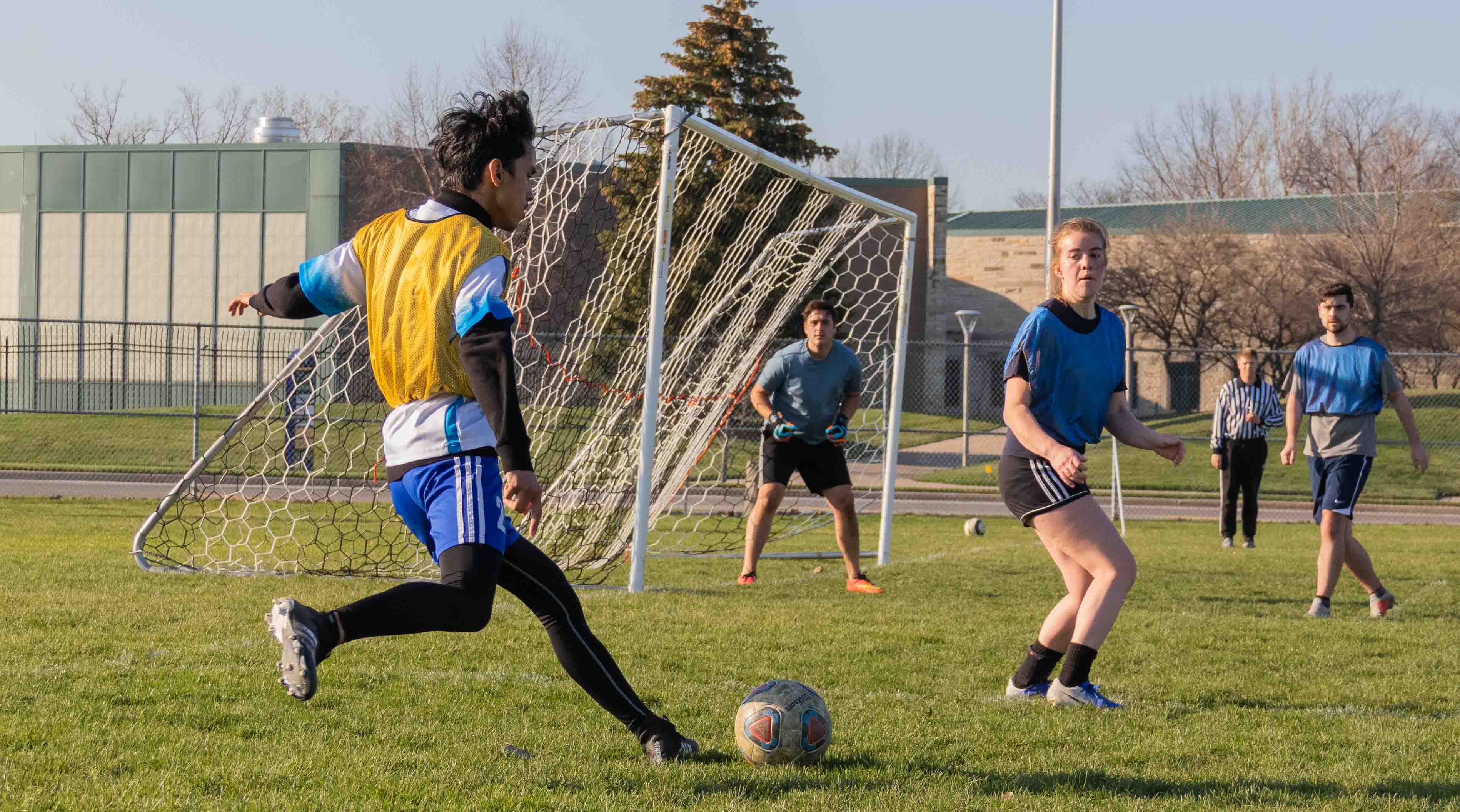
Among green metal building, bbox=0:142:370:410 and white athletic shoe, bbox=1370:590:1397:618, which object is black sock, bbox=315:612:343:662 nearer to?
white athletic shoe, bbox=1370:590:1397:618

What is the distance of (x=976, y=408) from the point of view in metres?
34.5

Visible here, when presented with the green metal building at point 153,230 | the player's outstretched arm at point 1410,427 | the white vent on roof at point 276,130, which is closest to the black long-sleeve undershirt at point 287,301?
the player's outstretched arm at point 1410,427

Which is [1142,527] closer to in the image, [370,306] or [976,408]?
[370,306]

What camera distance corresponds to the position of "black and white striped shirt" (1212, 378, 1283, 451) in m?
13.5

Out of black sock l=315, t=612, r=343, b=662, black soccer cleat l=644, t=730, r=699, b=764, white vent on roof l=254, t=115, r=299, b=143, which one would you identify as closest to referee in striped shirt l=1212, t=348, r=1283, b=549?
black soccer cleat l=644, t=730, r=699, b=764

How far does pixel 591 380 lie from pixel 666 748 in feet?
19.6

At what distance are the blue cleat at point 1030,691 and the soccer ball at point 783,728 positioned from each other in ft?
4.51

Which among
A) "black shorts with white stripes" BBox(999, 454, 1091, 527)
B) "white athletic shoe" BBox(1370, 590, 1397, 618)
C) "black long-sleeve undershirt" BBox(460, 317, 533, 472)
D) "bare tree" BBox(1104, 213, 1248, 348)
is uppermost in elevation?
"bare tree" BBox(1104, 213, 1248, 348)

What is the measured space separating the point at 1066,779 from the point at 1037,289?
3756 cm

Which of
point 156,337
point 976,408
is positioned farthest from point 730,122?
point 156,337

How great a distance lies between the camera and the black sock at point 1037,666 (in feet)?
17.3

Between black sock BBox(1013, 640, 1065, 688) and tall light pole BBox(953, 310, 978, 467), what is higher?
tall light pole BBox(953, 310, 978, 467)

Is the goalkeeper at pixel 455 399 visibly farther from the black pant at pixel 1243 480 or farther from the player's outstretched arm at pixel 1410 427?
the black pant at pixel 1243 480

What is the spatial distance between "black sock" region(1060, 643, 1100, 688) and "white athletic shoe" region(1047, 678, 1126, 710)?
0.01 meters
